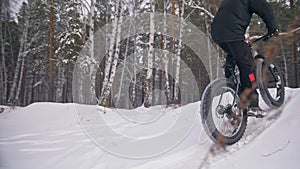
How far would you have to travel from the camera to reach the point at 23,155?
2711 mm

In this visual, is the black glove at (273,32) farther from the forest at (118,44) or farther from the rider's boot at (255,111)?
the forest at (118,44)

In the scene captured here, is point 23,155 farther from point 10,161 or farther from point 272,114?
point 272,114

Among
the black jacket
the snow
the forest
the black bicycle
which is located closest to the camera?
the snow

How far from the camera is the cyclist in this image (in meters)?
2.13

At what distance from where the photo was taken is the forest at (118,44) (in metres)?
8.98

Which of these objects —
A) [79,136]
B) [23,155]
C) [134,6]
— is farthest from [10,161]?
[134,6]

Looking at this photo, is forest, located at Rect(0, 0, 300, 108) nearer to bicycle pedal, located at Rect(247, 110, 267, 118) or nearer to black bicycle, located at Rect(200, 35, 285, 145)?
bicycle pedal, located at Rect(247, 110, 267, 118)

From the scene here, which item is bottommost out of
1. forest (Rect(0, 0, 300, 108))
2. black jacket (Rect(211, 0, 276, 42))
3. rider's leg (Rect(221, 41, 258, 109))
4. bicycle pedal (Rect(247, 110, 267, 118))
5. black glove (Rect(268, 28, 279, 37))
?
bicycle pedal (Rect(247, 110, 267, 118))

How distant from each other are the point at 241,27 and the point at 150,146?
1.39 meters

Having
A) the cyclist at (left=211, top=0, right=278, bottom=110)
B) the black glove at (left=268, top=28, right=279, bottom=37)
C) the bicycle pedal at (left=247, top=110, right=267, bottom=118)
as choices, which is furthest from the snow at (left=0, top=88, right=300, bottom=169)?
the black glove at (left=268, top=28, right=279, bottom=37)

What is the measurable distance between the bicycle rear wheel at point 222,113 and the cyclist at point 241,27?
15 cm

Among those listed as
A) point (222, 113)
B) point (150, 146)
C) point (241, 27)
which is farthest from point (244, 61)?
point (150, 146)

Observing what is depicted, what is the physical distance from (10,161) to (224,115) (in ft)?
6.75

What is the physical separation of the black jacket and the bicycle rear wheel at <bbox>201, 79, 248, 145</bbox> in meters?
0.40
